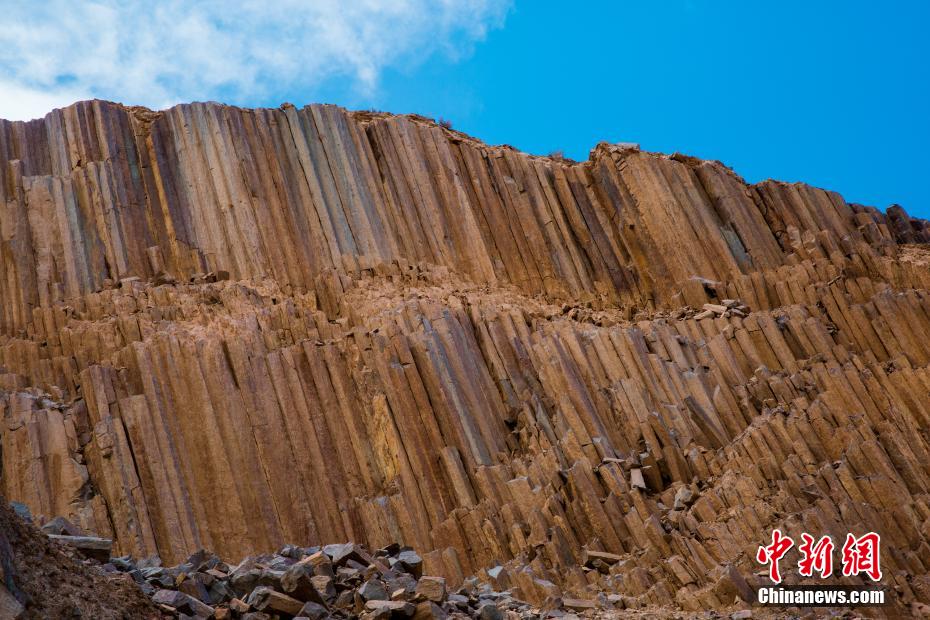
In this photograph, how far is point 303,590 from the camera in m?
10.5

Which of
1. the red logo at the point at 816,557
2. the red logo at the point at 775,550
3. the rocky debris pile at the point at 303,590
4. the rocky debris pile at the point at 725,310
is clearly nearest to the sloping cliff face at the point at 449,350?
the rocky debris pile at the point at 725,310

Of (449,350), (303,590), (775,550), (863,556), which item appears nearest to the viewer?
(303,590)

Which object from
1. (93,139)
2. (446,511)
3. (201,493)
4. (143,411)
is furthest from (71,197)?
(446,511)

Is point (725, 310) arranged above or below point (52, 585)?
above

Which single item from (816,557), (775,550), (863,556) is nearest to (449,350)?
(775,550)

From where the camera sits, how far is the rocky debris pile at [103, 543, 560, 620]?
33.2 feet

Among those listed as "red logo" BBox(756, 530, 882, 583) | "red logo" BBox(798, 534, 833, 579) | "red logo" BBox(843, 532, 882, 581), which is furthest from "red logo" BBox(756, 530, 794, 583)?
"red logo" BBox(843, 532, 882, 581)

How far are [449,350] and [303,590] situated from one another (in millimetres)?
12898

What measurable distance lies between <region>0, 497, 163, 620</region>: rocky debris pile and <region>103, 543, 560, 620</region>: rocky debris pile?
1.22 ft

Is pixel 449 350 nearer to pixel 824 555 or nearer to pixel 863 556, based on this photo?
pixel 824 555

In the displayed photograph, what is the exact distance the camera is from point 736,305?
1055 inches

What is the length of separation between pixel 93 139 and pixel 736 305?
698 inches

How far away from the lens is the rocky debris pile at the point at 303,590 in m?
10.1

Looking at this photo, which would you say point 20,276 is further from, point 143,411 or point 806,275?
point 806,275
